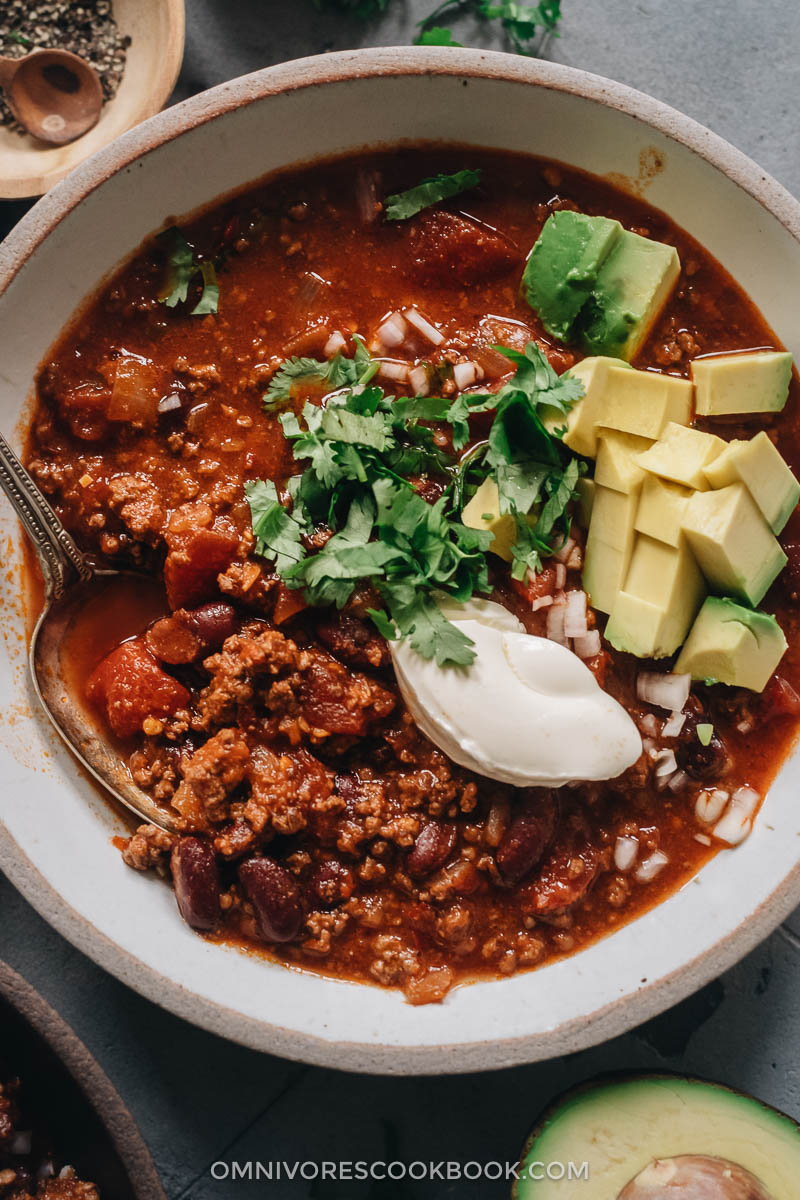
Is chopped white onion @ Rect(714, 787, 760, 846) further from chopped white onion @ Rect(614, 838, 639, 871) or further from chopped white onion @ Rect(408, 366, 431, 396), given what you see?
chopped white onion @ Rect(408, 366, 431, 396)

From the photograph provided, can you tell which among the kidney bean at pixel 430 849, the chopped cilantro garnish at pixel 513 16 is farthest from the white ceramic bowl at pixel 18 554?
the chopped cilantro garnish at pixel 513 16

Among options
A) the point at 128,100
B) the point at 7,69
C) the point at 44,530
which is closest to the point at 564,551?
the point at 44,530

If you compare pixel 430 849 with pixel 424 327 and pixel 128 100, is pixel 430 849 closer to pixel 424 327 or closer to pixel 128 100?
pixel 424 327

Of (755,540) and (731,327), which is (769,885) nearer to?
(755,540)

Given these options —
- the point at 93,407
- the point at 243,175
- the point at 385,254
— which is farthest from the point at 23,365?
the point at 385,254

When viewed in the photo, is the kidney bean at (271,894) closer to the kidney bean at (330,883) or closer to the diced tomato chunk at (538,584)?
the kidney bean at (330,883)

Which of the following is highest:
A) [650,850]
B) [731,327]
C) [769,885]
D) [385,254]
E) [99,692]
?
[731,327]
